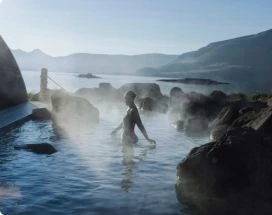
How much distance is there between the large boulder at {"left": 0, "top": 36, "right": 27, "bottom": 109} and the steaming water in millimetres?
6177

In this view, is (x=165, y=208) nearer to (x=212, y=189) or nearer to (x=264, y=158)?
(x=212, y=189)

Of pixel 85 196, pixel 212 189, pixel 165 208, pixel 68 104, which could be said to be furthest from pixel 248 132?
pixel 68 104

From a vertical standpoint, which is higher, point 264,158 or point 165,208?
point 264,158

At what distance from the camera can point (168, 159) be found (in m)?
17.2

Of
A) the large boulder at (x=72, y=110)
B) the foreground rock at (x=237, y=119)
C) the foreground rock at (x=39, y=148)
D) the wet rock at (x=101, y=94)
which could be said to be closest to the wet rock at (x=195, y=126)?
the foreground rock at (x=237, y=119)

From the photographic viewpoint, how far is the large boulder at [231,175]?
36.4ft

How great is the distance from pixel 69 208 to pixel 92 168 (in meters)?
4.34

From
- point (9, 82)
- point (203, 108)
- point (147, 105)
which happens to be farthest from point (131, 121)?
Answer: point (147, 105)

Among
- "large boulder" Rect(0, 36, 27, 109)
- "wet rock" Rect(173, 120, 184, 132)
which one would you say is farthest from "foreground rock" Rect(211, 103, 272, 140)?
"large boulder" Rect(0, 36, 27, 109)

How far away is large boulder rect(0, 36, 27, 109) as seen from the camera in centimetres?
2748

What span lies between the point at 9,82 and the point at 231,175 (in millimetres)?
20382

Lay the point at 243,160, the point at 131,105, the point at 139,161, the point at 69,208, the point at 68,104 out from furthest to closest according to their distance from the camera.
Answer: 1. the point at 68,104
2. the point at 131,105
3. the point at 139,161
4. the point at 243,160
5. the point at 69,208

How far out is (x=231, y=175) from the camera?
11.4m

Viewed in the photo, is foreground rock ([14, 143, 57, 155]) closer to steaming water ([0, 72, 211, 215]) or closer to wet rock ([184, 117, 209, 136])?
steaming water ([0, 72, 211, 215])
